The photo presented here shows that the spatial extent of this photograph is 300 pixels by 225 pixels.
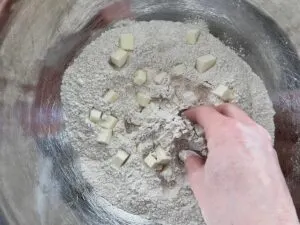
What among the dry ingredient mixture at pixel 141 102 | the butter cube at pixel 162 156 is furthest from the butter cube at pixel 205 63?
the butter cube at pixel 162 156

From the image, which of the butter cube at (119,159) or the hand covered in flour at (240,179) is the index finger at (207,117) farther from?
the butter cube at (119,159)

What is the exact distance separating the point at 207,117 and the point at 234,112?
0.21 feet

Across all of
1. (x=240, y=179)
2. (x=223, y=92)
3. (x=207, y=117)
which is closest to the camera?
(x=240, y=179)

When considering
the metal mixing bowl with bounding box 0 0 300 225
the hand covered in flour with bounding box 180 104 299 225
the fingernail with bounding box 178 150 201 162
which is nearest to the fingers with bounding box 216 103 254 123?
the hand covered in flour with bounding box 180 104 299 225

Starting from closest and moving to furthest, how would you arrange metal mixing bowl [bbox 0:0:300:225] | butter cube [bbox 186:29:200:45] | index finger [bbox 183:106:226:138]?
index finger [bbox 183:106:226:138], metal mixing bowl [bbox 0:0:300:225], butter cube [bbox 186:29:200:45]

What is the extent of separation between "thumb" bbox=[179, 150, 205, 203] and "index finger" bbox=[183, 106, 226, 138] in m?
0.07

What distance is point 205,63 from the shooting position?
1296 mm

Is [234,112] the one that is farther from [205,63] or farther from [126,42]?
[126,42]

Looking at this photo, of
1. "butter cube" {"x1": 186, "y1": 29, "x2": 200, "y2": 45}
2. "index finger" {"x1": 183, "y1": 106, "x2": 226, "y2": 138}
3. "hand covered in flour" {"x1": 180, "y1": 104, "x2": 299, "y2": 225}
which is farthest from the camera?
"butter cube" {"x1": 186, "y1": 29, "x2": 200, "y2": 45}

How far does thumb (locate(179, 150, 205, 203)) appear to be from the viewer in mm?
1133

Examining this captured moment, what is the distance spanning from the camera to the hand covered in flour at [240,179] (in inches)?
39.4

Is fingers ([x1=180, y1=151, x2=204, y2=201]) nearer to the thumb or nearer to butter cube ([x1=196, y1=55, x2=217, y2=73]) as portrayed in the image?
the thumb

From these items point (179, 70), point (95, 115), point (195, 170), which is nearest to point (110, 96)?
point (95, 115)

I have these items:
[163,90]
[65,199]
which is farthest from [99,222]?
[163,90]
